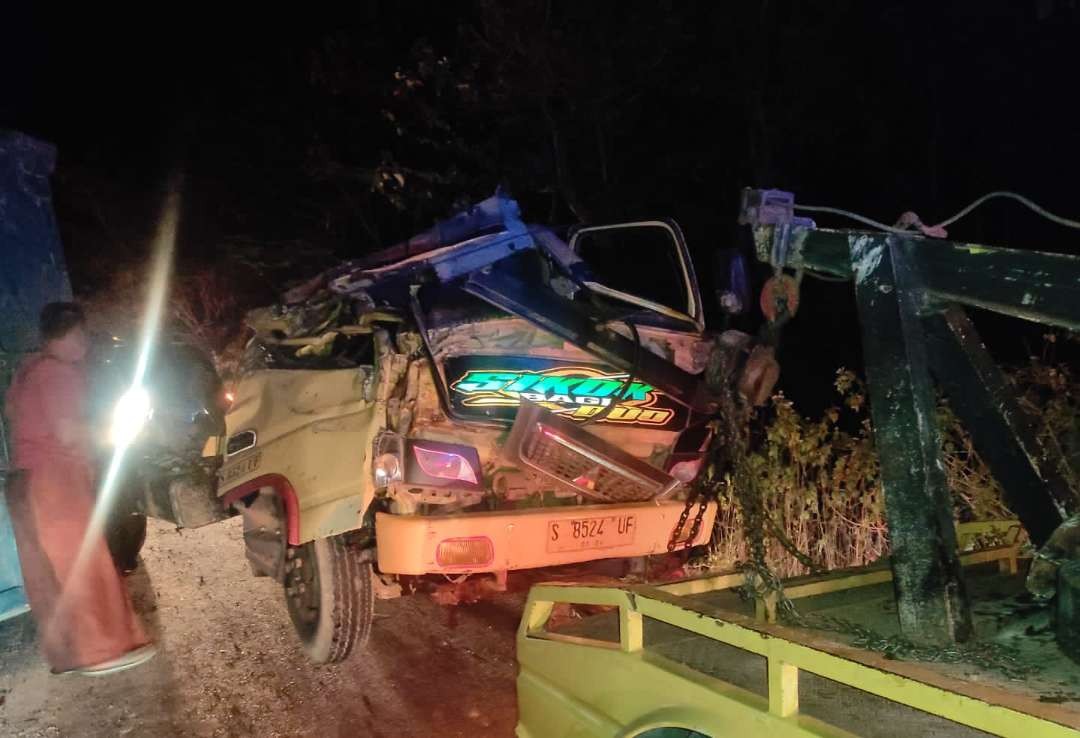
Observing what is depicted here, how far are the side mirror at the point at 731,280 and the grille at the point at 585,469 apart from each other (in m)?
1.02

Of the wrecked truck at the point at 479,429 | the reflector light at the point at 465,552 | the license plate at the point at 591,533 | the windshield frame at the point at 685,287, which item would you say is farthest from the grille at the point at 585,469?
the windshield frame at the point at 685,287

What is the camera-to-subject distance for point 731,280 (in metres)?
3.96

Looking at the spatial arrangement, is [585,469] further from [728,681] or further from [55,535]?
[55,535]

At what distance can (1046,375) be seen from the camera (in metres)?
5.24

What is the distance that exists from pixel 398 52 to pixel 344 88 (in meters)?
0.85

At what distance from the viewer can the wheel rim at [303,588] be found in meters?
4.60

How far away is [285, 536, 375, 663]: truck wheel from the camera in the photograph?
451cm

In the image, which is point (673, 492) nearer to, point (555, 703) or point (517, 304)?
point (517, 304)

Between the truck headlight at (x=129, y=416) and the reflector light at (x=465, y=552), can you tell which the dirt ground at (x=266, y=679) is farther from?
the truck headlight at (x=129, y=416)

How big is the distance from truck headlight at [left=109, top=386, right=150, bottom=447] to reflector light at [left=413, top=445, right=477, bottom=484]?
238 centimetres

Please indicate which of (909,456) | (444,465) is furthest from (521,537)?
(909,456)

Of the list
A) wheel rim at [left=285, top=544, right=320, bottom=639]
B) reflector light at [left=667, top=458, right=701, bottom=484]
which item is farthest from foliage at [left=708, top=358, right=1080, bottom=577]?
wheel rim at [left=285, top=544, right=320, bottom=639]

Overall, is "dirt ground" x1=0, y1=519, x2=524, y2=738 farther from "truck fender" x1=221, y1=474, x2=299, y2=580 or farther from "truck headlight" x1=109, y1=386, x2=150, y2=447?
"truck headlight" x1=109, y1=386, x2=150, y2=447

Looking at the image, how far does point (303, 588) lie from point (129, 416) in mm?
1967
